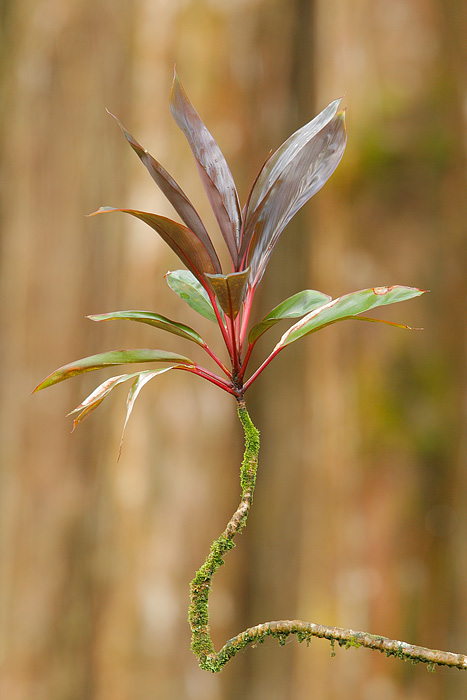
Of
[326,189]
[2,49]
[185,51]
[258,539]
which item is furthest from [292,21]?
[258,539]

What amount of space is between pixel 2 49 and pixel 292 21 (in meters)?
0.61

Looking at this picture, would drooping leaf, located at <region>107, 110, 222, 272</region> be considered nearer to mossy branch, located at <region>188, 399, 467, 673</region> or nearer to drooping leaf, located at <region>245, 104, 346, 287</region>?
drooping leaf, located at <region>245, 104, 346, 287</region>

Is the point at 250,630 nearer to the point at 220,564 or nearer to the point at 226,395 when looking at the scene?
the point at 220,564

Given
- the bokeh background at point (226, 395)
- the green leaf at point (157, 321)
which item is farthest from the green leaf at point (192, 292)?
the bokeh background at point (226, 395)

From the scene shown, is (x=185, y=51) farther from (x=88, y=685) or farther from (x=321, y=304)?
(x=88, y=685)

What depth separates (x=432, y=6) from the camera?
1.10 m

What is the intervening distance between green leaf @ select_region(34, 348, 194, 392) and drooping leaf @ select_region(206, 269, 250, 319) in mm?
70

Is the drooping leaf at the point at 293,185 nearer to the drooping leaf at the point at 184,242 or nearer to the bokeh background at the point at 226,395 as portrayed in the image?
the drooping leaf at the point at 184,242

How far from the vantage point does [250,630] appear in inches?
23.2

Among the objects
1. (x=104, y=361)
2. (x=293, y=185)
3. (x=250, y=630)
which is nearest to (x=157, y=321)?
(x=104, y=361)

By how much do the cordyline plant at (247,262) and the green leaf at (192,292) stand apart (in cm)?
5

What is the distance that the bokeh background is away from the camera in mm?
1077

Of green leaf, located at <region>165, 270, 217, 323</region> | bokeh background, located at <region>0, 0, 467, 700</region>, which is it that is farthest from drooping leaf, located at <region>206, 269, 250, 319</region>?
bokeh background, located at <region>0, 0, 467, 700</region>

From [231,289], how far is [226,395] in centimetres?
68
